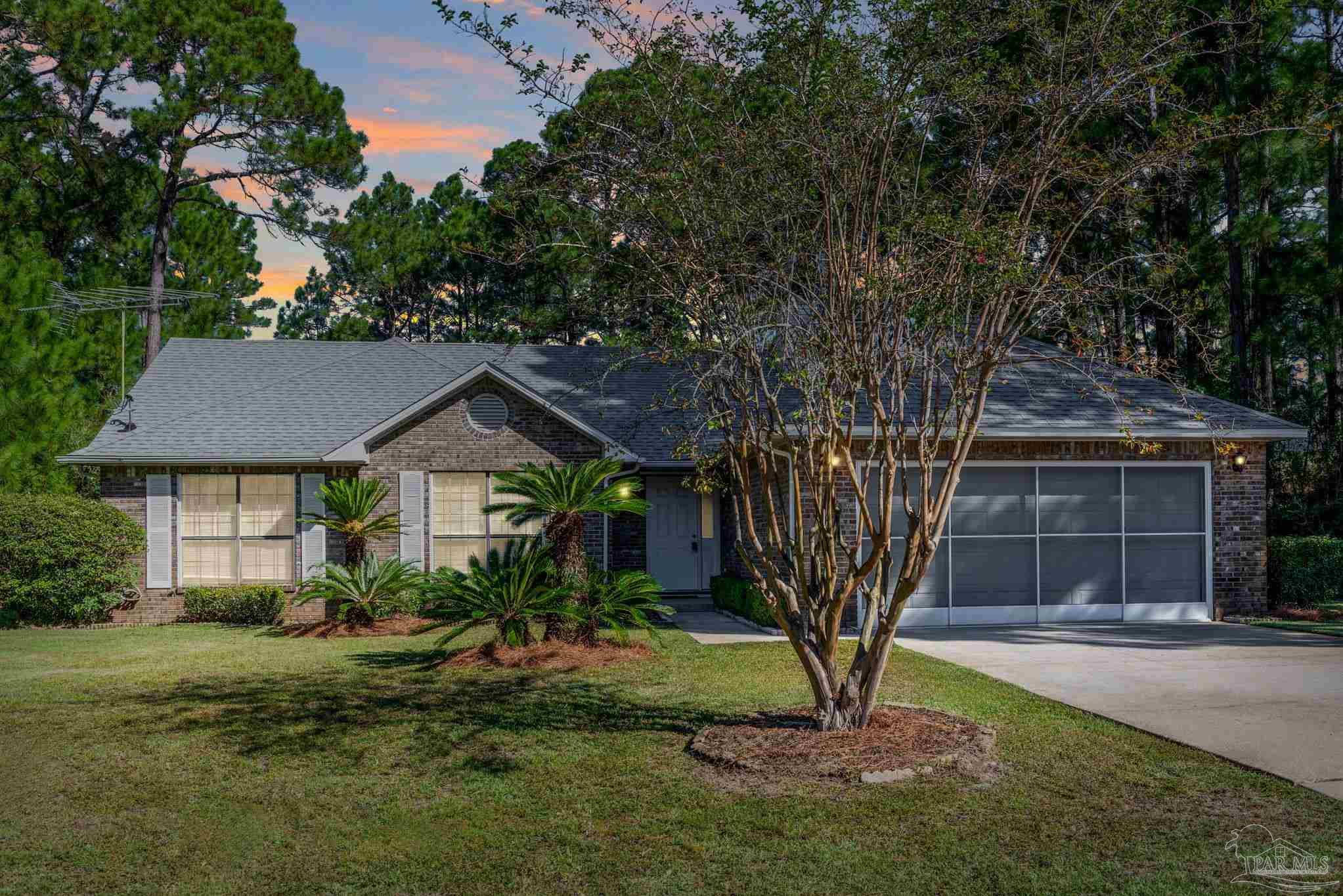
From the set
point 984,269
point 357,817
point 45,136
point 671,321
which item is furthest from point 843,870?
point 45,136

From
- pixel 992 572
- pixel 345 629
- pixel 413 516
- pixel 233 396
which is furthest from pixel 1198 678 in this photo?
pixel 233 396

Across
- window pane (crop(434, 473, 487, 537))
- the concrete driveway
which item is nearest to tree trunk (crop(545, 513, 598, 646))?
the concrete driveway

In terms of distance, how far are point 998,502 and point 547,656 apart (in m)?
6.76

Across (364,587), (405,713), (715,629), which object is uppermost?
(364,587)

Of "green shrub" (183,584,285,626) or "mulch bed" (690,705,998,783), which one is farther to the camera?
"green shrub" (183,584,285,626)

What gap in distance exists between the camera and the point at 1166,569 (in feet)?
50.3

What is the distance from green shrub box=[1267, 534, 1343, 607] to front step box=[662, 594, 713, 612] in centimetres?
860

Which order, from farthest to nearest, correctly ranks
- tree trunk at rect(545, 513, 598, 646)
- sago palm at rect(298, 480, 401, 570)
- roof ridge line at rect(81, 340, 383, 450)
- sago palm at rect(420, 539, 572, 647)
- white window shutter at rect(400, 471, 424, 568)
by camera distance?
roof ridge line at rect(81, 340, 383, 450) → white window shutter at rect(400, 471, 424, 568) → sago palm at rect(298, 480, 401, 570) → tree trunk at rect(545, 513, 598, 646) → sago palm at rect(420, 539, 572, 647)

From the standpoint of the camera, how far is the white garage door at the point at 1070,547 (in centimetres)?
1498

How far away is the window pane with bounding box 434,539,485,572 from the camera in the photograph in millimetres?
17344

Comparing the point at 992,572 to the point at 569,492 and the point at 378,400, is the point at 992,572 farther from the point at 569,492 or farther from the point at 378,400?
the point at 378,400

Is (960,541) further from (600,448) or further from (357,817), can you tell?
(357,817)

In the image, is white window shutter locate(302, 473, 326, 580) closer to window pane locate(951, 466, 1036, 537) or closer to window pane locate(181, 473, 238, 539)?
window pane locate(181, 473, 238, 539)

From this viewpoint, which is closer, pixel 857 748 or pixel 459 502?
pixel 857 748
